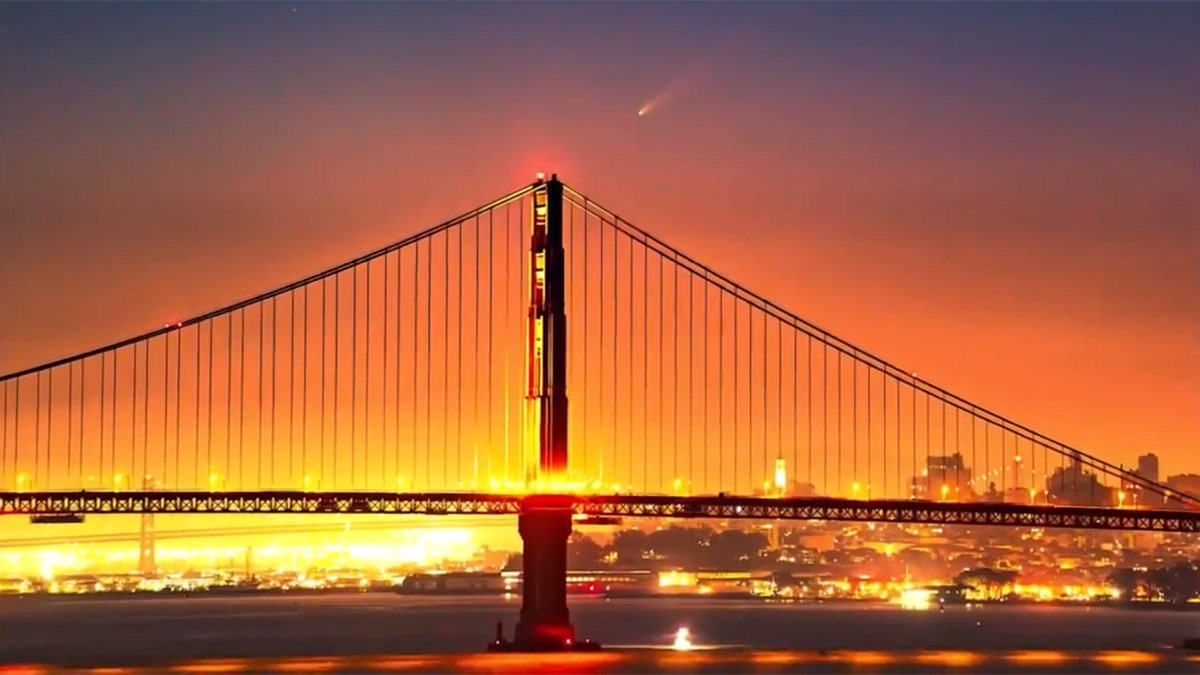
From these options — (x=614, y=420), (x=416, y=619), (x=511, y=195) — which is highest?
(x=511, y=195)

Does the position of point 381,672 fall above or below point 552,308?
below

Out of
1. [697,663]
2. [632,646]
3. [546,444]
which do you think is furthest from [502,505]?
[632,646]

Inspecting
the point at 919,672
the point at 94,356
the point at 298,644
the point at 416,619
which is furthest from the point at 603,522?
the point at 416,619

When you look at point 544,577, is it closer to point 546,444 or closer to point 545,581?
point 545,581

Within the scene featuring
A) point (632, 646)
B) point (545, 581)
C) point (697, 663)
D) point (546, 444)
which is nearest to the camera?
point (545, 581)

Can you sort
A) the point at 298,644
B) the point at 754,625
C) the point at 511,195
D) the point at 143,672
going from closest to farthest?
the point at 143,672 → the point at 511,195 → the point at 298,644 → the point at 754,625

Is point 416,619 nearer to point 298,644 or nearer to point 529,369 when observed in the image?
point 298,644
